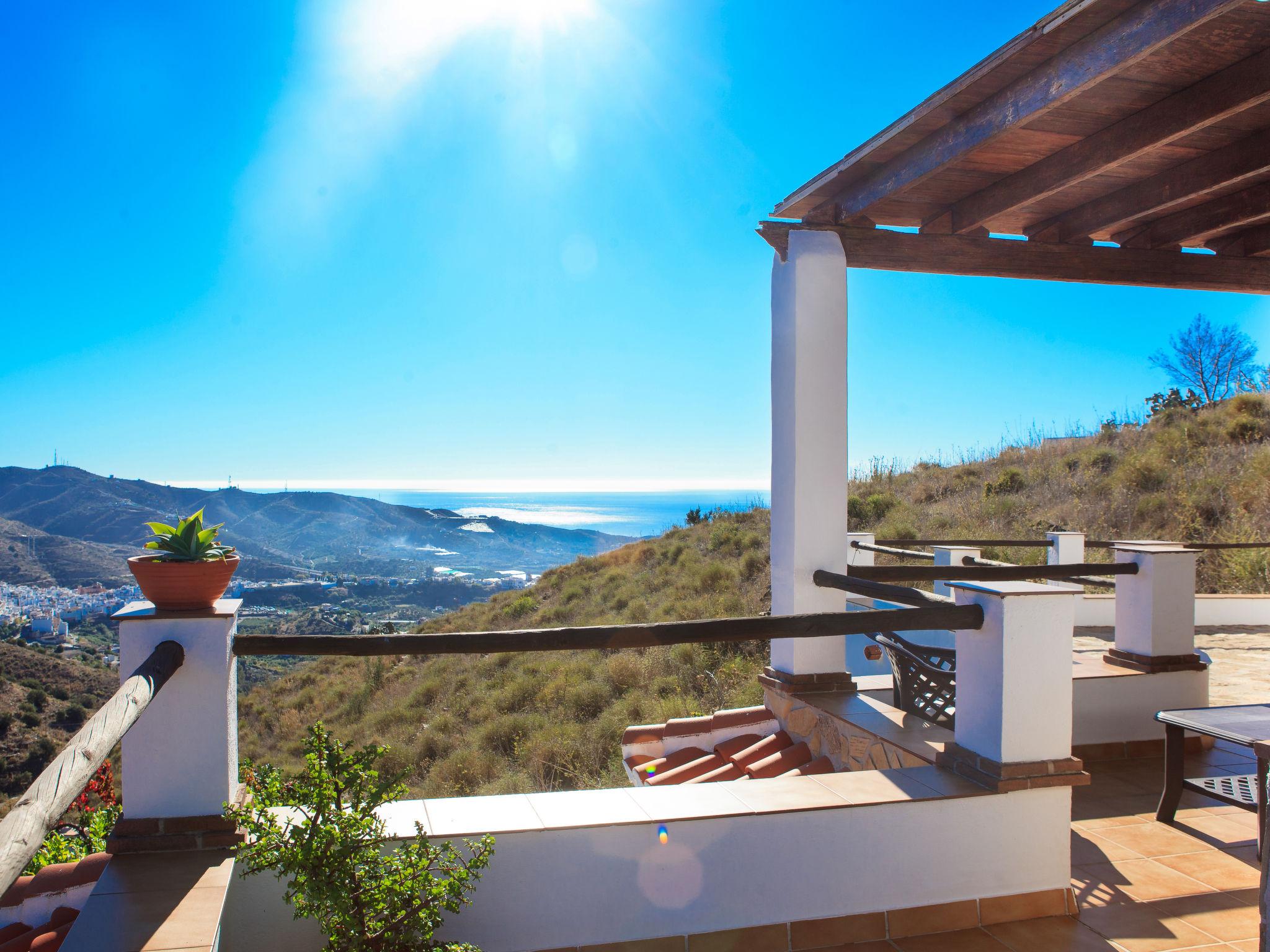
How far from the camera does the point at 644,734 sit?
3.88m

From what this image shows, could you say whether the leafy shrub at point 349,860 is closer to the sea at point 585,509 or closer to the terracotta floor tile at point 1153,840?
the terracotta floor tile at point 1153,840

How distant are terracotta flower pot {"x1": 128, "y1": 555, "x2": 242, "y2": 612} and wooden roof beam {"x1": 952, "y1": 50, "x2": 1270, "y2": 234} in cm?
357

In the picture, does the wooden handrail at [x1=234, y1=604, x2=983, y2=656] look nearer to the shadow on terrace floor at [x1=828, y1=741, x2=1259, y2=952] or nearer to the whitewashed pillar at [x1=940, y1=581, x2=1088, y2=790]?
the whitewashed pillar at [x1=940, y1=581, x2=1088, y2=790]

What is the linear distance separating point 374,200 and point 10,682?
12.4 meters

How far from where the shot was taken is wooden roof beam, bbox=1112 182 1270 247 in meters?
3.74

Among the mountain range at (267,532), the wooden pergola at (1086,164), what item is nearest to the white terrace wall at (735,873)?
the wooden pergola at (1086,164)

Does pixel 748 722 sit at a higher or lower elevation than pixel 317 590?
higher

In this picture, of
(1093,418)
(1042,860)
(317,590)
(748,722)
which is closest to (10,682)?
(317,590)

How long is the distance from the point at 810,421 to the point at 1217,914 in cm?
226

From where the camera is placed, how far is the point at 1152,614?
3.87 metres

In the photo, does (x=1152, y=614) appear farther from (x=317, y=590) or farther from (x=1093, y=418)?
(x=317, y=590)

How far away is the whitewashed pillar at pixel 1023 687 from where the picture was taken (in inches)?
88.6

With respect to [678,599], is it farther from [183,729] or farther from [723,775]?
[183,729]

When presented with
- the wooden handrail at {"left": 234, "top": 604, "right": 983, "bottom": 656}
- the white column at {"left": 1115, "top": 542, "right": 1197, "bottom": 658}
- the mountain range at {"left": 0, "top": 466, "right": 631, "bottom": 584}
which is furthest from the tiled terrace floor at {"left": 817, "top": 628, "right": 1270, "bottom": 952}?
the mountain range at {"left": 0, "top": 466, "right": 631, "bottom": 584}
